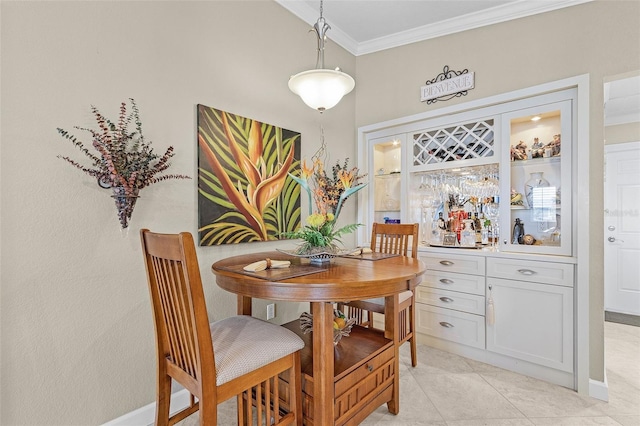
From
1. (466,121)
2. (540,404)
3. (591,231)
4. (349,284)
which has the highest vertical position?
(466,121)

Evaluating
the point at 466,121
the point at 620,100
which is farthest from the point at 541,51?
the point at 620,100

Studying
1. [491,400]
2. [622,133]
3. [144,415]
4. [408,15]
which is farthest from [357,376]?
[622,133]

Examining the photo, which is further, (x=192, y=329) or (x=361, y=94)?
(x=361, y=94)

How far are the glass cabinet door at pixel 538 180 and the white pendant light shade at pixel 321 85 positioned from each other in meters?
1.56

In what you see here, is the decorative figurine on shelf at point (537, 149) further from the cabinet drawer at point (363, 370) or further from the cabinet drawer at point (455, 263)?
the cabinet drawer at point (363, 370)

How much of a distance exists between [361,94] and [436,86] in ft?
2.67

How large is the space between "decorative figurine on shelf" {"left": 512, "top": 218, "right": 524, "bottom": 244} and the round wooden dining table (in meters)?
1.33

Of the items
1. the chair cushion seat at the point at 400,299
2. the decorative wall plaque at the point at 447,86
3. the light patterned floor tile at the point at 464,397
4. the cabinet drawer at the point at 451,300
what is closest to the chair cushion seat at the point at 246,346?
the chair cushion seat at the point at 400,299

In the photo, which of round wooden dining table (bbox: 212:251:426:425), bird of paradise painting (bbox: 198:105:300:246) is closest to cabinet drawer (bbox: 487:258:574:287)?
round wooden dining table (bbox: 212:251:426:425)

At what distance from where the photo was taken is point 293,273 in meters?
1.41

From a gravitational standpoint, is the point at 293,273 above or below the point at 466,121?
below

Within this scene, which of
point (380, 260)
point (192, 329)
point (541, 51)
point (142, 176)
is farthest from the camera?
point (541, 51)

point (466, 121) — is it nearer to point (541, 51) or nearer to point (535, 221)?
point (541, 51)

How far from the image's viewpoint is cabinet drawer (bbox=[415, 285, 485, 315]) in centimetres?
256
